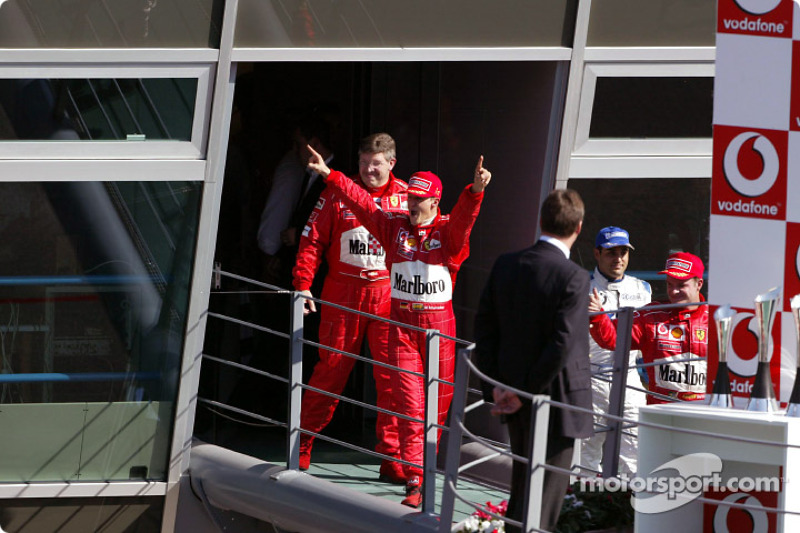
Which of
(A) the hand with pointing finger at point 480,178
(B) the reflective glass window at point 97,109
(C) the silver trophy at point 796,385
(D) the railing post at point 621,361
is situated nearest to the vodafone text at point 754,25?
(C) the silver trophy at point 796,385

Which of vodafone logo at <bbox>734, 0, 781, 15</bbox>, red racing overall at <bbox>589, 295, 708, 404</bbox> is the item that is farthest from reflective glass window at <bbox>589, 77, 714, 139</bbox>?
vodafone logo at <bbox>734, 0, 781, 15</bbox>

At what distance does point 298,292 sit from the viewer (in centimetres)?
582

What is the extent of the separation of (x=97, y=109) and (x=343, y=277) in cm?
161

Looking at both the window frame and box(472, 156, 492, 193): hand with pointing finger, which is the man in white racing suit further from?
the window frame

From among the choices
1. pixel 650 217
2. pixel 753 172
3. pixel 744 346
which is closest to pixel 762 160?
pixel 753 172

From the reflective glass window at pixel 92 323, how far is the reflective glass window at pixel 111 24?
0.76m

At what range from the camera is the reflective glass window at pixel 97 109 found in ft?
20.4

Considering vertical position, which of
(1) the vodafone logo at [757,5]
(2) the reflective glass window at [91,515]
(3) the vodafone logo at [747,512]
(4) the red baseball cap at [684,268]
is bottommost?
(2) the reflective glass window at [91,515]

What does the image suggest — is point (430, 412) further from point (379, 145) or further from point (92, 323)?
point (92, 323)

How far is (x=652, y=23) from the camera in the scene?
21.3ft

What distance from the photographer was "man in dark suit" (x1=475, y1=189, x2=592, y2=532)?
169 inches

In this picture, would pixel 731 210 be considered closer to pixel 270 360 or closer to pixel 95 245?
pixel 95 245

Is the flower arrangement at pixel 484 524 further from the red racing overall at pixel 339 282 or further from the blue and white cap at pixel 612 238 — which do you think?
the blue and white cap at pixel 612 238

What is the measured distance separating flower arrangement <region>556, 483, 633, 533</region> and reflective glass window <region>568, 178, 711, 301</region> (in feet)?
7.07
